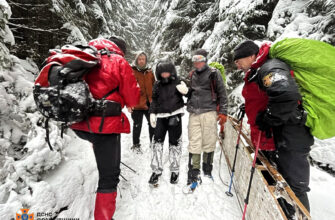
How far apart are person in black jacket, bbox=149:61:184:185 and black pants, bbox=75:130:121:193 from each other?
127cm

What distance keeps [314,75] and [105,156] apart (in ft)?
8.91

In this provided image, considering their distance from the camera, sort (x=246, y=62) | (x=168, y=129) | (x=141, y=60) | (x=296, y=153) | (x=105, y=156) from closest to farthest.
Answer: (x=296, y=153) < (x=105, y=156) < (x=246, y=62) < (x=168, y=129) < (x=141, y=60)

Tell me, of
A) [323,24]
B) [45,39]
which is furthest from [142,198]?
[323,24]

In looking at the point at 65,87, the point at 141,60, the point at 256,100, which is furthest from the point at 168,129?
the point at 65,87

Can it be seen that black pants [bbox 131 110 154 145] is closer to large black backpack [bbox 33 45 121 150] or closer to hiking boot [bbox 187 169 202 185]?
hiking boot [bbox 187 169 202 185]

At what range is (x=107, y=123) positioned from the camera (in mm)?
2092

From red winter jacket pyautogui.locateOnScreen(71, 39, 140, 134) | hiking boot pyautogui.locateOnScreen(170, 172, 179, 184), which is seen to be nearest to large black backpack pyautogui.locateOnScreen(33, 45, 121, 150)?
red winter jacket pyautogui.locateOnScreen(71, 39, 140, 134)

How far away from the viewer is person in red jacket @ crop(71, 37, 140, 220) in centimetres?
204

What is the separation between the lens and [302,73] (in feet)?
6.06

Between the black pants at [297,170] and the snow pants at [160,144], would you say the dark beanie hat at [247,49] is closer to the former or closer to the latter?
the black pants at [297,170]

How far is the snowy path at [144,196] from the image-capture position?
97.3 inches

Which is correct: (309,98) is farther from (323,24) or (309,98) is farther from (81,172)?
(81,172)

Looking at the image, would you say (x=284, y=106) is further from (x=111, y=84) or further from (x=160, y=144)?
(x=160, y=144)

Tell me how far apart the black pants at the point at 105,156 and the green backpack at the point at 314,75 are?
2385 mm
